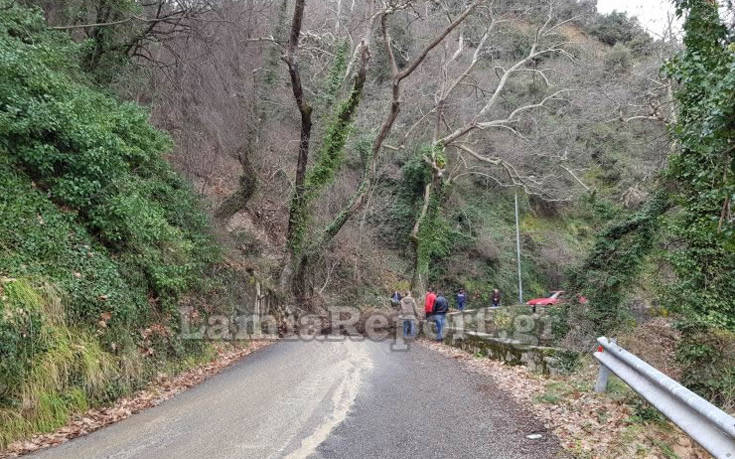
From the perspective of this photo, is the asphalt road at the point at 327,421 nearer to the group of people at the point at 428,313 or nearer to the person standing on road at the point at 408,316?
the group of people at the point at 428,313

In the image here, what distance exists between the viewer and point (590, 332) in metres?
15.2

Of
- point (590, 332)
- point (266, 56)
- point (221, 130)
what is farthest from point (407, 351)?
point (266, 56)

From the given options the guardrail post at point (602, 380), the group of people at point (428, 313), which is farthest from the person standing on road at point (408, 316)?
the guardrail post at point (602, 380)

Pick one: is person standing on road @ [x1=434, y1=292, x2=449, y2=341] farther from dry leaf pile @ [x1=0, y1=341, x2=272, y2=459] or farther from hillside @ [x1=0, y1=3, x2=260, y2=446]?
hillside @ [x1=0, y1=3, x2=260, y2=446]

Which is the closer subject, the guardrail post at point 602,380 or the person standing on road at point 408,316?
the guardrail post at point 602,380

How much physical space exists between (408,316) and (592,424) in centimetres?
1129

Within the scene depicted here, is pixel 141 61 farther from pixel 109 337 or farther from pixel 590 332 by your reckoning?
pixel 590 332

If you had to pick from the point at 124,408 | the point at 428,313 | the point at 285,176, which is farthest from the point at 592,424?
the point at 285,176

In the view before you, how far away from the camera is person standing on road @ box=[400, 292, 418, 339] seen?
1690 cm

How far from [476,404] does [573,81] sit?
24292 mm

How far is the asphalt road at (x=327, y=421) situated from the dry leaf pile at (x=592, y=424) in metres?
0.26

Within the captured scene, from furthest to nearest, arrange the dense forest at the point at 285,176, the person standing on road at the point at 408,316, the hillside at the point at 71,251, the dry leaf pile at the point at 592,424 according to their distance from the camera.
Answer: the person standing on road at the point at 408,316 < the dense forest at the point at 285,176 < the hillside at the point at 71,251 < the dry leaf pile at the point at 592,424

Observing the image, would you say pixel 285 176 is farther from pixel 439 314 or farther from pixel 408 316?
pixel 439 314

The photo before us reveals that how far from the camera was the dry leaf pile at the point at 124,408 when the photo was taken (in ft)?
18.2
